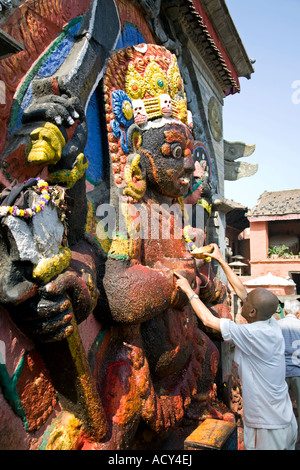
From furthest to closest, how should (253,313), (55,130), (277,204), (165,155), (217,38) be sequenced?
(277,204)
(217,38)
(165,155)
(253,313)
(55,130)

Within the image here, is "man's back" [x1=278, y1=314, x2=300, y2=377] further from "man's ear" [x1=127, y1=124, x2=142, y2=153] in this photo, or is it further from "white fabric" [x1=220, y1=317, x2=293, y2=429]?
"man's ear" [x1=127, y1=124, x2=142, y2=153]

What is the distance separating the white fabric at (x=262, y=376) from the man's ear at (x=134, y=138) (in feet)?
5.65

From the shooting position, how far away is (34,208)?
210 cm

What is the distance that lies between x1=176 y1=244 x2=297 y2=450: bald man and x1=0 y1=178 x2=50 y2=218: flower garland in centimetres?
140

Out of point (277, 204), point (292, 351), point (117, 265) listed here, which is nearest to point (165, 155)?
point (117, 265)

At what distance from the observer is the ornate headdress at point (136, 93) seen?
3.29m

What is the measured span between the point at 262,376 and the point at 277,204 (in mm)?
18281

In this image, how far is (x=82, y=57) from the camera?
2859 millimetres

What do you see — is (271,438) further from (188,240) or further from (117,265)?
(188,240)

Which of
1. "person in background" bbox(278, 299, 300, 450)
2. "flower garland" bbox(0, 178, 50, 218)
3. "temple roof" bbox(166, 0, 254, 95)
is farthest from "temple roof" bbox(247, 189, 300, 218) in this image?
"flower garland" bbox(0, 178, 50, 218)

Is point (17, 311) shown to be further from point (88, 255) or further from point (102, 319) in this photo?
point (102, 319)

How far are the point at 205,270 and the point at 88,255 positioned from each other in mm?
1890

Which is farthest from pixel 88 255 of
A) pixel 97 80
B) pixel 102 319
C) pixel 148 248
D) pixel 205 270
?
pixel 205 270

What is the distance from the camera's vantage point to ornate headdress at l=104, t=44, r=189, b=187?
3289 mm
